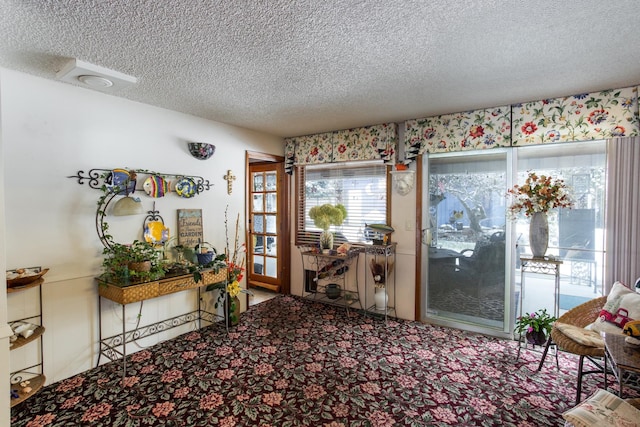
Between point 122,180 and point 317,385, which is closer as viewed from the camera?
point 317,385

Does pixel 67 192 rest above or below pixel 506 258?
above

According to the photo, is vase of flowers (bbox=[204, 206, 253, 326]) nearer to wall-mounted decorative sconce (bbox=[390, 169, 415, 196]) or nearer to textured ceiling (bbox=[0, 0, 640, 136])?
textured ceiling (bbox=[0, 0, 640, 136])

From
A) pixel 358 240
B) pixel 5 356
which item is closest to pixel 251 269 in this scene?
pixel 358 240

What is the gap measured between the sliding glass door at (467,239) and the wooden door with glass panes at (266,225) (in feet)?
7.53

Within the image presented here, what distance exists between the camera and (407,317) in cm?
387

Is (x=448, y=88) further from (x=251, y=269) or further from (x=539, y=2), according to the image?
(x=251, y=269)

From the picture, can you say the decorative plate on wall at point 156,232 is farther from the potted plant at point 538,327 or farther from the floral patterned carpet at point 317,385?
the potted plant at point 538,327

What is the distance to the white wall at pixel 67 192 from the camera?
7.70ft

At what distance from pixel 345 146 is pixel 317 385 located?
289 cm

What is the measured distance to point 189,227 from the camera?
3486 mm

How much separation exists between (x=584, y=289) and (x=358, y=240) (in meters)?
2.42

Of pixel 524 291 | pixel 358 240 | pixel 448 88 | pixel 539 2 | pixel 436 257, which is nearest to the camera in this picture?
pixel 539 2

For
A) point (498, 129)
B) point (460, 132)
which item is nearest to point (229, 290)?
point (460, 132)

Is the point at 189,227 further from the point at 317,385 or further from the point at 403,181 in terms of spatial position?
the point at 403,181
